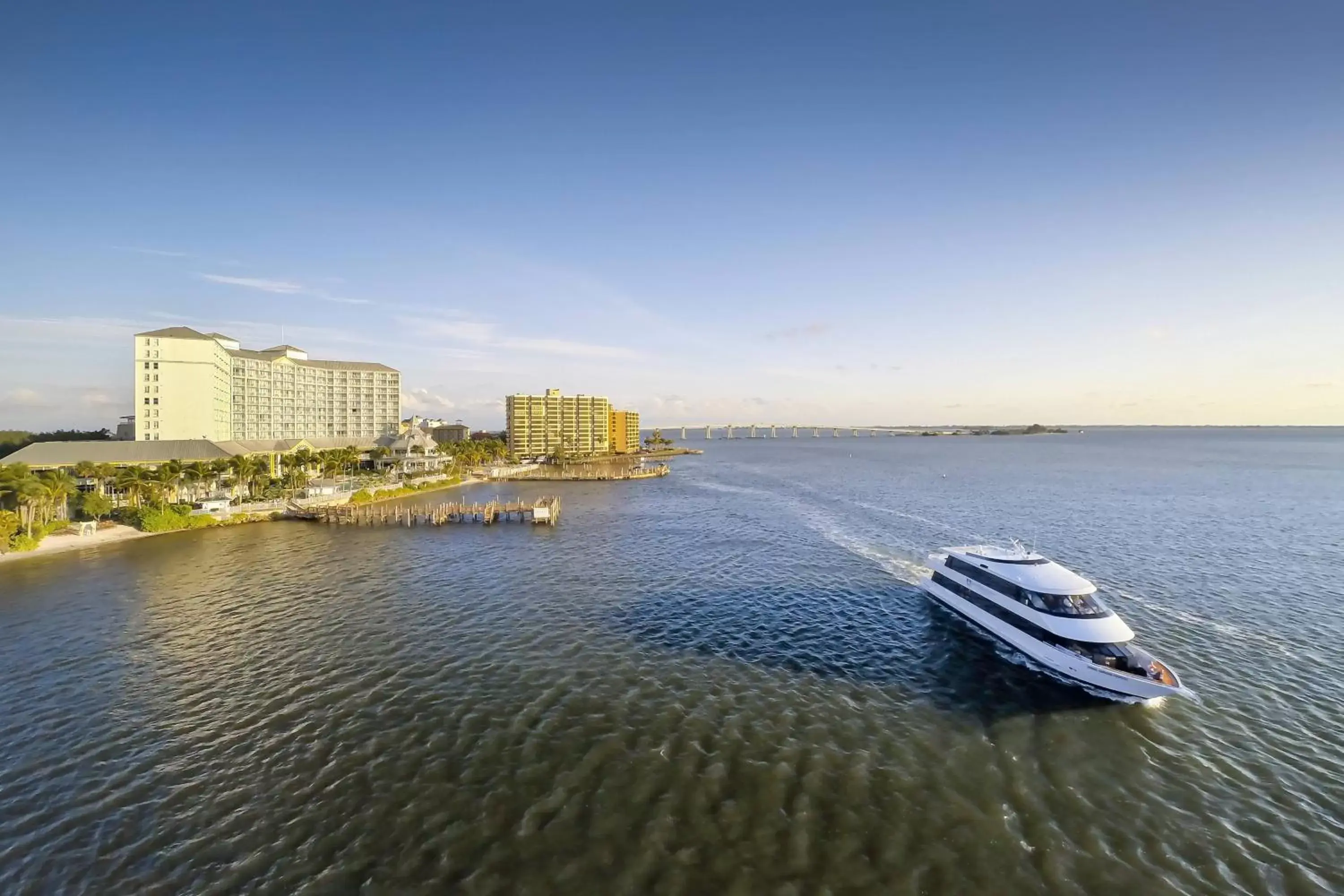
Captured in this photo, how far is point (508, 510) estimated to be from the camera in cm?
7294

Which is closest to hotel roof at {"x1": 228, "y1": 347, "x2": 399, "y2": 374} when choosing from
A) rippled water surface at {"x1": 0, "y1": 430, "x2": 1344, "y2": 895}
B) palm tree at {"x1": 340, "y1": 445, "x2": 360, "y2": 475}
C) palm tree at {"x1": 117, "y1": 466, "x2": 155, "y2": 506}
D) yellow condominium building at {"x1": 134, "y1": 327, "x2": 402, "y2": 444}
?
yellow condominium building at {"x1": 134, "y1": 327, "x2": 402, "y2": 444}

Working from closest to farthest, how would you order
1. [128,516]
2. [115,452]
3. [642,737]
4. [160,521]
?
[642,737] → [160,521] → [128,516] → [115,452]

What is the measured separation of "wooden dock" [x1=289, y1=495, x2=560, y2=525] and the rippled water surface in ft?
78.0

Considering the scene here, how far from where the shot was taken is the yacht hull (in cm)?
2305

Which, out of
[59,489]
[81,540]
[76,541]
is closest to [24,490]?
[59,489]

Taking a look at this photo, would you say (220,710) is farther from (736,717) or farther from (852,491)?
(852,491)

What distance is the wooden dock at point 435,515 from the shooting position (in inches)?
2719

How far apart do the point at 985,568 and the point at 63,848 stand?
39.7 metres

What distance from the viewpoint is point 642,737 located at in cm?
2105

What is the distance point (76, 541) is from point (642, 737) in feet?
214

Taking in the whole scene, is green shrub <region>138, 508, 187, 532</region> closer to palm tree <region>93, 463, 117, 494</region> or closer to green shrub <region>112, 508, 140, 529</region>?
green shrub <region>112, 508, 140, 529</region>

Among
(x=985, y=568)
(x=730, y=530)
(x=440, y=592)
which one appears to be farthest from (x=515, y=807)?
(x=730, y=530)

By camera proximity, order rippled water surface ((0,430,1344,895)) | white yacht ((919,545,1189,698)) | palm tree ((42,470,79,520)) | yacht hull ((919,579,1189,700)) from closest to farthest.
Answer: rippled water surface ((0,430,1344,895)) < yacht hull ((919,579,1189,700)) < white yacht ((919,545,1189,698)) < palm tree ((42,470,79,520))

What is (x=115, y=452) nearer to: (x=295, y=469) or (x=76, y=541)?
(x=295, y=469)
